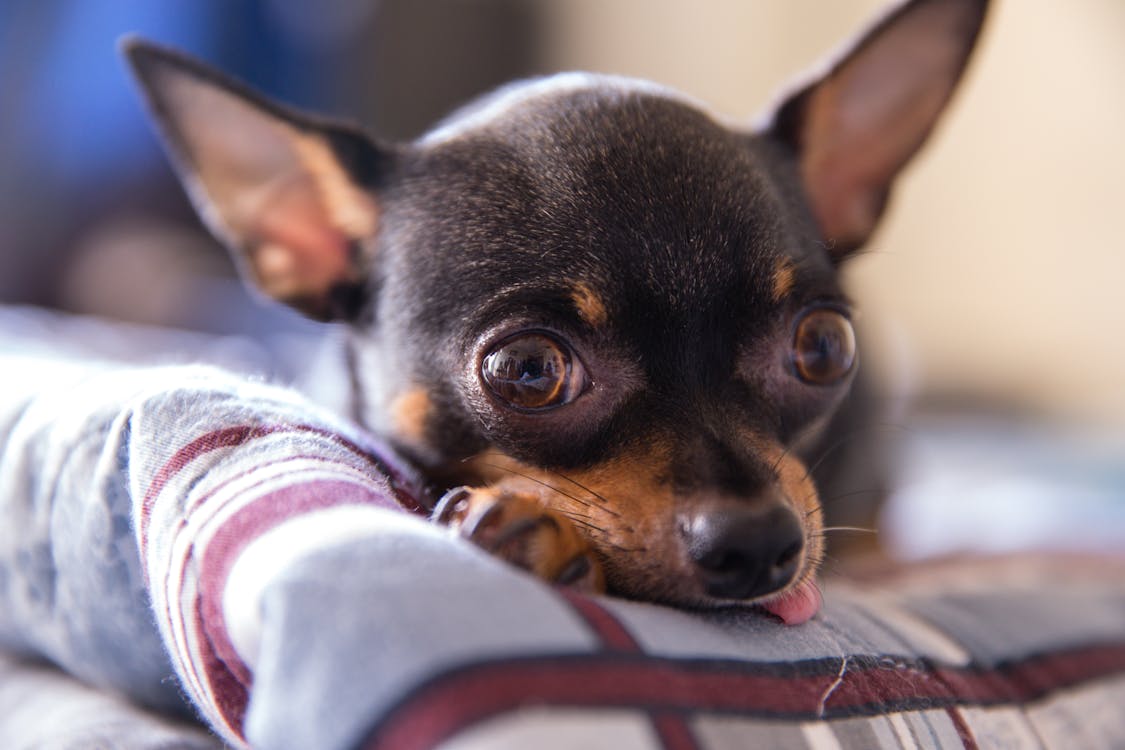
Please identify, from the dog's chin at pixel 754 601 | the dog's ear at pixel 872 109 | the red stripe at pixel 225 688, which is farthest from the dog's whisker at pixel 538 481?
the dog's ear at pixel 872 109

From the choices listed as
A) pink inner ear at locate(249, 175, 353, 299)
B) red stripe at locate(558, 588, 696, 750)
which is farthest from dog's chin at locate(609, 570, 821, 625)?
pink inner ear at locate(249, 175, 353, 299)

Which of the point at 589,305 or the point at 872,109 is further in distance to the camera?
the point at 872,109

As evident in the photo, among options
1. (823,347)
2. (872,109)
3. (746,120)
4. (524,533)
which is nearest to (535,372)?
(524,533)

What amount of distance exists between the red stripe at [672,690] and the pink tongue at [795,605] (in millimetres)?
76

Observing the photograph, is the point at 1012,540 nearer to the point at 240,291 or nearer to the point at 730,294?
the point at 730,294

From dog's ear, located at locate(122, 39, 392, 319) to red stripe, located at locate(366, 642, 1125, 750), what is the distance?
3.33ft

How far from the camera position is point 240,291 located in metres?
3.91

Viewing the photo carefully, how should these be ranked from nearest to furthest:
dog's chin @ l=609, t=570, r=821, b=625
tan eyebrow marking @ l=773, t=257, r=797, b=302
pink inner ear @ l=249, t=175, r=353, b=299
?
dog's chin @ l=609, t=570, r=821, b=625 < tan eyebrow marking @ l=773, t=257, r=797, b=302 < pink inner ear @ l=249, t=175, r=353, b=299

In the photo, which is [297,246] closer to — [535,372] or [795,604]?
[535,372]

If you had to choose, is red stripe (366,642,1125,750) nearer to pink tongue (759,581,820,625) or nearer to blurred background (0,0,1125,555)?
pink tongue (759,581,820,625)

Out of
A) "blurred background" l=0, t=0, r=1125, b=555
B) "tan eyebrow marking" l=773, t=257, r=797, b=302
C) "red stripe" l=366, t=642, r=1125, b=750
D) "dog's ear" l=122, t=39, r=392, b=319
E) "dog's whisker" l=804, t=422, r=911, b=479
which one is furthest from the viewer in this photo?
"blurred background" l=0, t=0, r=1125, b=555

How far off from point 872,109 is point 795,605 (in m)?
1.03

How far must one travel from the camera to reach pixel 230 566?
775mm

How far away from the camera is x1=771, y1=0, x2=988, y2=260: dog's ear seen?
1.64 metres
